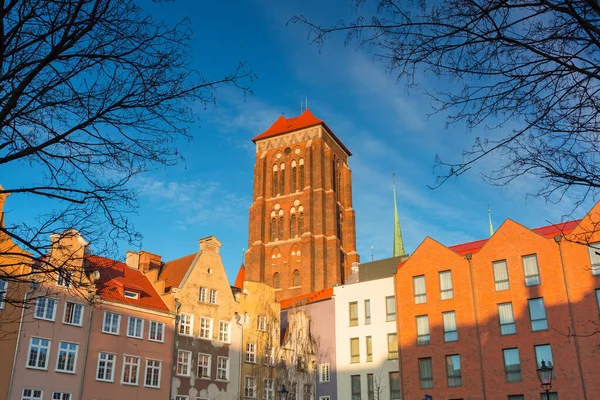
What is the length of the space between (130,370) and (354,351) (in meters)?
17.0

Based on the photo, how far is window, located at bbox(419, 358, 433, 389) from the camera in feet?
133

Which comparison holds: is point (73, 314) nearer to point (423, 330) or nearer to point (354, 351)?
point (354, 351)

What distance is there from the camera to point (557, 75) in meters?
8.43

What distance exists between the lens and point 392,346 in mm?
44125

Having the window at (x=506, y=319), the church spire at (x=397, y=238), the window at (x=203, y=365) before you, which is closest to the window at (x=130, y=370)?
the window at (x=203, y=365)

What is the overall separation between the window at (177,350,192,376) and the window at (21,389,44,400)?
29.9 feet

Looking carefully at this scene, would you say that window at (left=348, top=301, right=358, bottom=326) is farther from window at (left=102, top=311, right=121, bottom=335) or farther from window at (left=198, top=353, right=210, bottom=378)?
window at (left=102, top=311, right=121, bottom=335)

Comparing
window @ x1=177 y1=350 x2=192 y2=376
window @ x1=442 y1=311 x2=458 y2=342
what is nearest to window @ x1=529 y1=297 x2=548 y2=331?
window @ x1=442 y1=311 x2=458 y2=342

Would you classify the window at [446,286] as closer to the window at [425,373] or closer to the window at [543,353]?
the window at [425,373]

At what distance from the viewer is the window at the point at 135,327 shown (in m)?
37.5

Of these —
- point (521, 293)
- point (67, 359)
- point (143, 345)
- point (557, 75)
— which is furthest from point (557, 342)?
point (557, 75)

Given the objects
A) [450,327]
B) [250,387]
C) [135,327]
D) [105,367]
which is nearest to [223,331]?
[250,387]

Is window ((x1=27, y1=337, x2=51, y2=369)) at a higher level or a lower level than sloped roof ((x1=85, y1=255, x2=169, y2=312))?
lower

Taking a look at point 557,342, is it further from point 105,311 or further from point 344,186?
point 344,186
